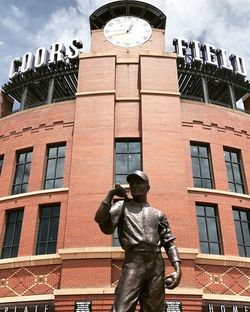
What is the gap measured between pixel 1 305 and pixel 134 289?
13816mm

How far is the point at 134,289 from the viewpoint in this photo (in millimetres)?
5258

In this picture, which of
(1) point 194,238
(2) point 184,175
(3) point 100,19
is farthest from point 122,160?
(3) point 100,19

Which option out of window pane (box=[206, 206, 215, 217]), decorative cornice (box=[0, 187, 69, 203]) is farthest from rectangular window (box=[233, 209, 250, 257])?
decorative cornice (box=[0, 187, 69, 203])

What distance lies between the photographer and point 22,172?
21.1 metres

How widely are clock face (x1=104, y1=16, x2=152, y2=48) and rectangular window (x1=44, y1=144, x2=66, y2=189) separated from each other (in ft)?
27.1

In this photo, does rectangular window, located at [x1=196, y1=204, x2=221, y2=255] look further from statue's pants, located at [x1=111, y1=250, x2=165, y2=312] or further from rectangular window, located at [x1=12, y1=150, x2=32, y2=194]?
statue's pants, located at [x1=111, y1=250, x2=165, y2=312]

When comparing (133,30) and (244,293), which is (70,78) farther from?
(244,293)

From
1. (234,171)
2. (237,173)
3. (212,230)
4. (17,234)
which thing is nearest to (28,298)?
(17,234)

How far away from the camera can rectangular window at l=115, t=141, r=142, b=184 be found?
762 inches

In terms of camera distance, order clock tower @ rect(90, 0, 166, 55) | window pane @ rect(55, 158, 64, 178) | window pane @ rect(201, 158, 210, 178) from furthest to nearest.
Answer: clock tower @ rect(90, 0, 166, 55) → window pane @ rect(201, 158, 210, 178) → window pane @ rect(55, 158, 64, 178)

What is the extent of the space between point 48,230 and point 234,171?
10268 mm

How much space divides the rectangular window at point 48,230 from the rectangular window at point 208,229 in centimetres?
688

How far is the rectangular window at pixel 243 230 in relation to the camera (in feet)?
62.0

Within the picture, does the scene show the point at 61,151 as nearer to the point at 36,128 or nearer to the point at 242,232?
the point at 36,128
